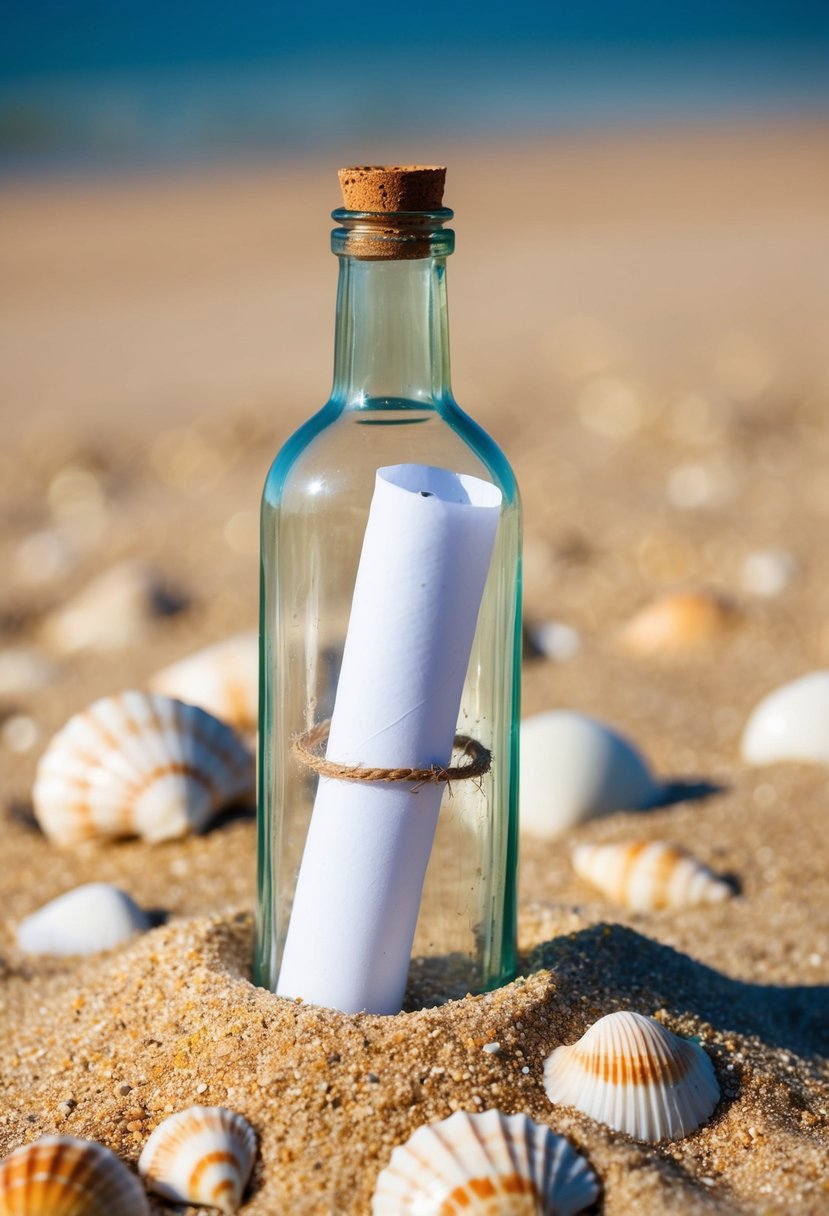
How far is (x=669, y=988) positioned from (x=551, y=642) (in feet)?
6.42

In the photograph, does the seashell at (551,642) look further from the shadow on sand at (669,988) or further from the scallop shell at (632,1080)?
the scallop shell at (632,1080)

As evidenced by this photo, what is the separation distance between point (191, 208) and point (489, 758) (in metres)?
17.2

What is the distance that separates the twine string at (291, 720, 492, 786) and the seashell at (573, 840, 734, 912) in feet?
2.61

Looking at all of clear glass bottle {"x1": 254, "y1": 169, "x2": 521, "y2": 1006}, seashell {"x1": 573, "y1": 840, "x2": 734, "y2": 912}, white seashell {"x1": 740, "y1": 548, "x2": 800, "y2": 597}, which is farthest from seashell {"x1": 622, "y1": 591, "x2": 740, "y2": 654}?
clear glass bottle {"x1": 254, "y1": 169, "x2": 521, "y2": 1006}

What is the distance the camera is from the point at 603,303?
9234 mm

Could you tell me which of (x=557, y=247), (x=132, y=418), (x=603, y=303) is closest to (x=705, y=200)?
(x=557, y=247)

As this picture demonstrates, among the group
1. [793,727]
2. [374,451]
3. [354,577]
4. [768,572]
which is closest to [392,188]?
[374,451]

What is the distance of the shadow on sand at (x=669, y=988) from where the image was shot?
175 cm

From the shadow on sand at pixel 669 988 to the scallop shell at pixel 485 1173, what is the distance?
1.06ft

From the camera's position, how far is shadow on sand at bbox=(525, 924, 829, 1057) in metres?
1.75

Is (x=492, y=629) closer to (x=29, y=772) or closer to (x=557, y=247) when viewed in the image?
(x=29, y=772)

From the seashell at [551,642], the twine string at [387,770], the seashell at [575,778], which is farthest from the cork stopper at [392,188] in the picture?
the seashell at [551,642]

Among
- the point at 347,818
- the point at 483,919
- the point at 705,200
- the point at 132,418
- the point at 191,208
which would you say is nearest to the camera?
the point at 347,818

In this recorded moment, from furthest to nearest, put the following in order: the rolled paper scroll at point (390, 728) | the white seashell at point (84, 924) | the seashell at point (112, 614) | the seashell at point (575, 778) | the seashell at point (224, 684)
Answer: the seashell at point (112, 614)
the seashell at point (224, 684)
the seashell at point (575, 778)
the white seashell at point (84, 924)
the rolled paper scroll at point (390, 728)
